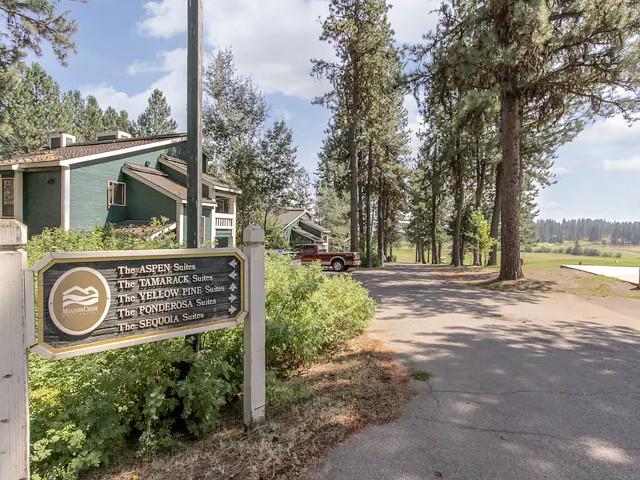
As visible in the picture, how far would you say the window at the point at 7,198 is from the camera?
59.1 ft

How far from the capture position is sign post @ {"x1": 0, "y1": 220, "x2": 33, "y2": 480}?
6.97 feet

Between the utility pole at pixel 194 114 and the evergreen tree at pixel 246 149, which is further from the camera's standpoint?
the evergreen tree at pixel 246 149

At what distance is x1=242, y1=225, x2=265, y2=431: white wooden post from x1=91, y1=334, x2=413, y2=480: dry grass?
0.21 metres

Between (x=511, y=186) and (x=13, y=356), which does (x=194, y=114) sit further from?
(x=511, y=186)

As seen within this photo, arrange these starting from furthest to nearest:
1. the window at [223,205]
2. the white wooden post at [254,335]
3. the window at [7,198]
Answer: the window at [223,205]
the window at [7,198]
the white wooden post at [254,335]

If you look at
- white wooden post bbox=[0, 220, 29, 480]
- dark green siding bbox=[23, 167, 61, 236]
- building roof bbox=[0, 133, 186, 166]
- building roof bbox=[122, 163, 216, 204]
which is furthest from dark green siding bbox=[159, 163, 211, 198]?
white wooden post bbox=[0, 220, 29, 480]

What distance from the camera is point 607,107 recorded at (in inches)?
527

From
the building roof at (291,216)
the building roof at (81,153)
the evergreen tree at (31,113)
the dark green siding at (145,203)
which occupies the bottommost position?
the dark green siding at (145,203)

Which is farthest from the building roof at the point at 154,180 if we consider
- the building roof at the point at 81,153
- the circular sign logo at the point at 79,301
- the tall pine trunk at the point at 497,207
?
the tall pine trunk at the point at 497,207

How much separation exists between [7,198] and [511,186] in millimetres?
23761

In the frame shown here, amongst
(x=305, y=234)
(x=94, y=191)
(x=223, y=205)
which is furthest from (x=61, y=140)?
(x=305, y=234)

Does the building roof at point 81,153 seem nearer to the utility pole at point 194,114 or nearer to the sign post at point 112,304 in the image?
the utility pole at point 194,114

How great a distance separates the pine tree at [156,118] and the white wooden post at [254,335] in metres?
53.5

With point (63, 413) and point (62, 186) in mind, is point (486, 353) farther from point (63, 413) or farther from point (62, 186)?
point (62, 186)
